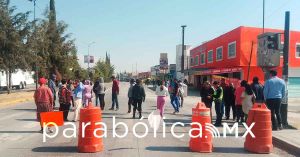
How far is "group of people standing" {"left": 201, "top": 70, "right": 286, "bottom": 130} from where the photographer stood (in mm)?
12461

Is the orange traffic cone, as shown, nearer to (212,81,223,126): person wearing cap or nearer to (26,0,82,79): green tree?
(212,81,223,126): person wearing cap

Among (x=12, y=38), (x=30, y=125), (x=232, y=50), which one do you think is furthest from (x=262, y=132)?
(x=232, y=50)

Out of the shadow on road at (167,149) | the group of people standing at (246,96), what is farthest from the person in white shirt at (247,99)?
the shadow on road at (167,149)

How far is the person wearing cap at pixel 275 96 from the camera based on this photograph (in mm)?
12430

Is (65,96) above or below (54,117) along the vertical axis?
above

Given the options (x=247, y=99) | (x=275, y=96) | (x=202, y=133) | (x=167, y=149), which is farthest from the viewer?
(x=247, y=99)

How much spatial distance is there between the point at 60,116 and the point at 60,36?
3708 centimetres

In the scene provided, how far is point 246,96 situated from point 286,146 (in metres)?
3.72

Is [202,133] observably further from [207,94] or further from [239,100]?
[239,100]

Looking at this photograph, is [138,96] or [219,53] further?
[219,53]

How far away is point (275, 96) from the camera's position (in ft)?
40.8

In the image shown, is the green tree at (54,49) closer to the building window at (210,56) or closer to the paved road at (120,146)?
the building window at (210,56)

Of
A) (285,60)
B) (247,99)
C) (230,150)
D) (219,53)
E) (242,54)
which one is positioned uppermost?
(219,53)

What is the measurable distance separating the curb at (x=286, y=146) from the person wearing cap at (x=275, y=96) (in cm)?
144
